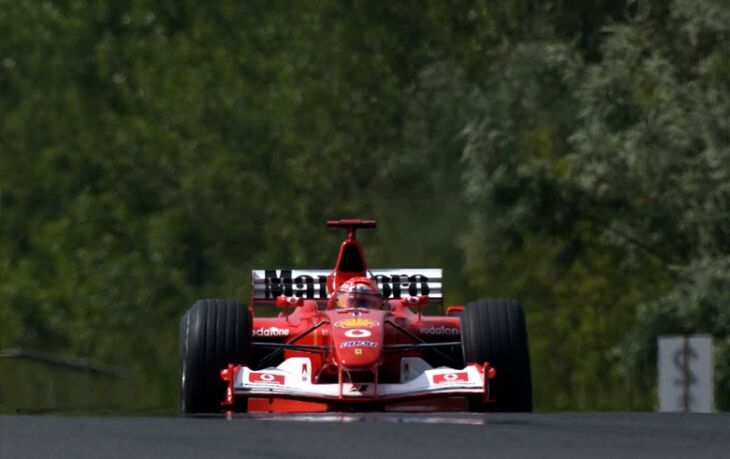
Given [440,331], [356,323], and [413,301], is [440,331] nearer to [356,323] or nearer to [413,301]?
[413,301]

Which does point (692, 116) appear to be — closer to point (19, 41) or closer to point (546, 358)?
point (546, 358)

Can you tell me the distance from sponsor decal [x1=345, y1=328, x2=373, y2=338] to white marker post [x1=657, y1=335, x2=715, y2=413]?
537cm

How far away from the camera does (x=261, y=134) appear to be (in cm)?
5203

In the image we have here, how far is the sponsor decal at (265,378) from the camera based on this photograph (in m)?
15.8

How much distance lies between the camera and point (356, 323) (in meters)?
16.6

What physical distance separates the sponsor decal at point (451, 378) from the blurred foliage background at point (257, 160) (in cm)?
2382

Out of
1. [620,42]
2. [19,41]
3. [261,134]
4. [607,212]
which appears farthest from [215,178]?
[620,42]

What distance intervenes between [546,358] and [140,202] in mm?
10704

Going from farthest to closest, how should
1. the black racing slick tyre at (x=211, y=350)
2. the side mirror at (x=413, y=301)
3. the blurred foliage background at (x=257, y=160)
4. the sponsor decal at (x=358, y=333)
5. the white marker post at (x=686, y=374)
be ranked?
the blurred foliage background at (x=257, y=160)
the white marker post at (x=686, y=374)
the side mirror at (x=413, y=301)
the sponsor decal at (x=358, y=333)
the black racing slick tyre at (x=211, y=350)

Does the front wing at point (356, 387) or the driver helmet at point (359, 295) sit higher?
the driver helmet at point (359, 295)

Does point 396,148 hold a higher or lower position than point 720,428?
higher

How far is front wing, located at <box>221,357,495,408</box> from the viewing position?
15.6 metres

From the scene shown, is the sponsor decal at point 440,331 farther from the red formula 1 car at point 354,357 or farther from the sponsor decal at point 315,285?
the sponsor decal at point 315,285

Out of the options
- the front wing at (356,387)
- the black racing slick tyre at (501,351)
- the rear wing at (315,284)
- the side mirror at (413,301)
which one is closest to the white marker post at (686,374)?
the rear wing at (315,284)
